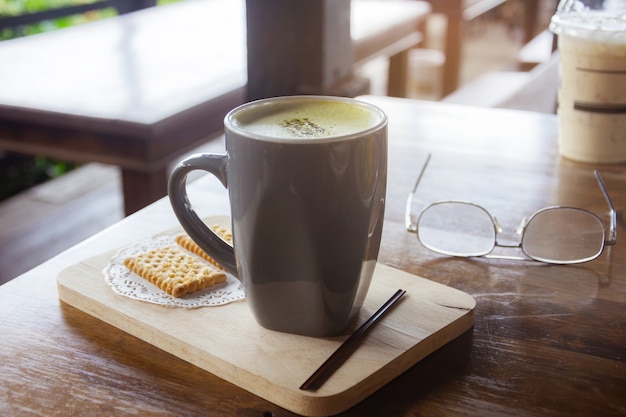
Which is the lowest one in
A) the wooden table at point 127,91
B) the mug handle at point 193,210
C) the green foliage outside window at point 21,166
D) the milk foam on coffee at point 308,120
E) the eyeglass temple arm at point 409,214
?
the green foliage outside window at point 21,166

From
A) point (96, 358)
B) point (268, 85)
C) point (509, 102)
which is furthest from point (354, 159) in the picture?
point (509, 102)

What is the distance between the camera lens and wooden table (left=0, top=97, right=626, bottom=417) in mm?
578

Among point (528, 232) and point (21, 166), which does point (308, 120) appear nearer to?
point (528, 232)

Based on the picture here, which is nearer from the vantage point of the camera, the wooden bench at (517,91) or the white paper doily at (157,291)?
the white paper doily at (157,291)

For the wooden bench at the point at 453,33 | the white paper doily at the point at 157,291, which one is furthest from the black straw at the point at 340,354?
the wooden bench at the point at 453,33

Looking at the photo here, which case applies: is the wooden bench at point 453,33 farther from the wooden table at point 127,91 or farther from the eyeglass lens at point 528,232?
the eyeglass lens at point 528,232

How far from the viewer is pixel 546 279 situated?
0.78 metres

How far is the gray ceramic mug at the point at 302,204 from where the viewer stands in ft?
1.90

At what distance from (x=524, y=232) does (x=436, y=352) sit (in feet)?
0.86

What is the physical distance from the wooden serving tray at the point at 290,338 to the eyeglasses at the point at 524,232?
0.14 meters

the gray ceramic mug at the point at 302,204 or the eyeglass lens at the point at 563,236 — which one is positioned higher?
the gray ceramic mug at the point at 302,204

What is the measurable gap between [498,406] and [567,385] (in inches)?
2.8

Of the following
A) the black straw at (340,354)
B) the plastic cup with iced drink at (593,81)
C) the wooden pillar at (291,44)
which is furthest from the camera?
the wooden pillar at (291,44)

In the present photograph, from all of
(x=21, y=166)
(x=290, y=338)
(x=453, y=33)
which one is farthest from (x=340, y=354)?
(x=453, y=33)
